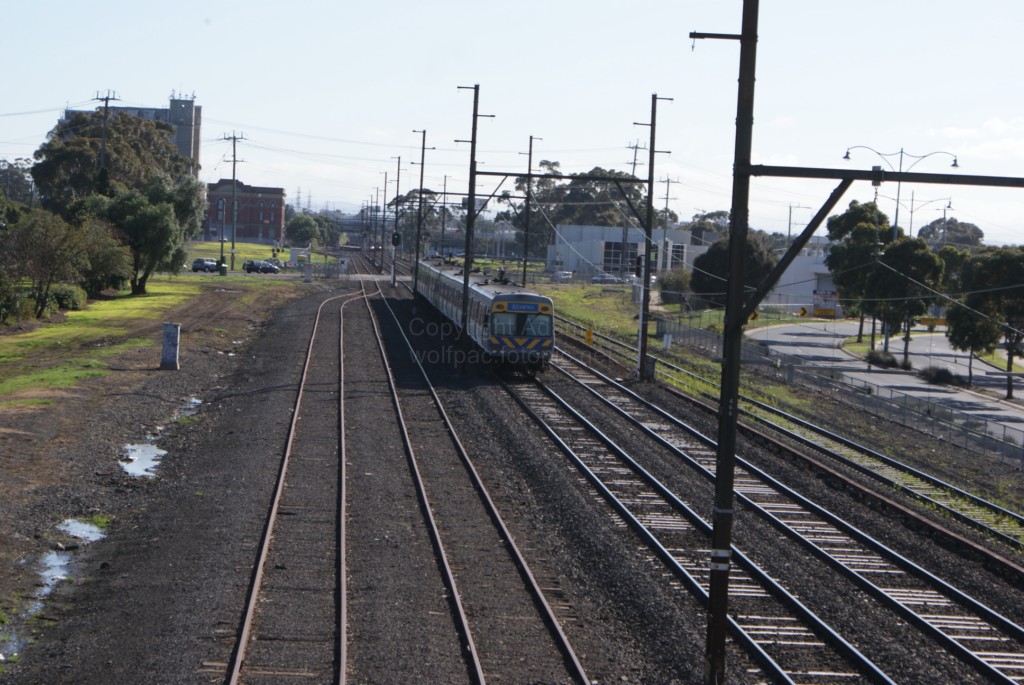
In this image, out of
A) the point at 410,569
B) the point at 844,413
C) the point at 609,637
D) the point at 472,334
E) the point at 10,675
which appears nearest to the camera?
the point at 10,675

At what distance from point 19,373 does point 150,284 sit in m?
40.3

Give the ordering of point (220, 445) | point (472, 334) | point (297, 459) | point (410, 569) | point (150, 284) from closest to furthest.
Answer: point (410, 569) < point (297, 459) < point (220, 445) < point (472, 334) < point (150, 284)

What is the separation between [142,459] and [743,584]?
12.1 metres

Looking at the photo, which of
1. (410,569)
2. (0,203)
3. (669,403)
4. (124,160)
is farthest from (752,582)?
(124,160)

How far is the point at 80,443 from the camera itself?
20766 mm

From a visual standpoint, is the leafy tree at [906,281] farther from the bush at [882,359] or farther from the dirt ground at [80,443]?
the dirt ground at [80,443]

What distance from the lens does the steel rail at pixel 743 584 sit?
1110 cm

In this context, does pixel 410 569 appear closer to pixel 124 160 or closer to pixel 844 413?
pixel 844 413

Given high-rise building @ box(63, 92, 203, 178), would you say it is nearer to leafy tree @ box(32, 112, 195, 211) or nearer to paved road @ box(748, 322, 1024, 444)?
leafy tree @ box(32, 112, 195, 211)

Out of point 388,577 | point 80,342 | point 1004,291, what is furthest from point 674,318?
point 388,577

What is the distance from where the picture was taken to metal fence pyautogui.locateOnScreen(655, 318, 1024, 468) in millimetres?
29688

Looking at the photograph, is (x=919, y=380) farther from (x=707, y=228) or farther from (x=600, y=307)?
(x=707, y=228)

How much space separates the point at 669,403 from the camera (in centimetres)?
2936

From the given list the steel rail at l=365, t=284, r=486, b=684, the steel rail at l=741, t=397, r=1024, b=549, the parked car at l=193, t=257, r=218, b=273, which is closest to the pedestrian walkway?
the steel rail at l=741, t=397, r=1024, b=549
